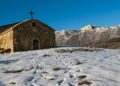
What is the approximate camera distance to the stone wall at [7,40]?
43.9 metres

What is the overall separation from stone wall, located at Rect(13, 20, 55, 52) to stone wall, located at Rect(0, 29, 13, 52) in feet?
2.65

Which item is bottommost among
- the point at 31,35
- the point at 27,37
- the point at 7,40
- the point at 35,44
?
the point at 35,44

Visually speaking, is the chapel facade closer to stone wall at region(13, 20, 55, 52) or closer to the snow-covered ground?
stone wall at region(13, 20, 55, 52)

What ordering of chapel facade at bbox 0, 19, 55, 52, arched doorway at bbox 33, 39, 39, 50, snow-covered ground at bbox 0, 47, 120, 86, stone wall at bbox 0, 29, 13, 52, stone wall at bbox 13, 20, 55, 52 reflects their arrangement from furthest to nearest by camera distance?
arched doorway at bbox 33, 39, 39, 50 → stone wall at bbox 13, 20, 55, 52 → stone wall at bbox 0, 29, 13, 52 → chapel facade at bbox 0, 19, 55, 52 → snow-covered ground at bbox 0, 47, 120, 86

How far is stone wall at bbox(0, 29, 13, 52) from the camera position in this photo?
4388 centimetres

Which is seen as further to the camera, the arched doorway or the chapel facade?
the arched doorway

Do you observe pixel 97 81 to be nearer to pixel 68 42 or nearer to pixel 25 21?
pixel 25 21

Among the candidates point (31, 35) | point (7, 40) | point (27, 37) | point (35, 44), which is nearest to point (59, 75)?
point (27, 37)

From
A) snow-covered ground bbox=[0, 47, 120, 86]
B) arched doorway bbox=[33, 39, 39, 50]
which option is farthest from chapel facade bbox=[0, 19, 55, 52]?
snow-covered ground bbox=[0, 47, 120, 86]

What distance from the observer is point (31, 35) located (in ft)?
150

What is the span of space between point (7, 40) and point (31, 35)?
388 cm

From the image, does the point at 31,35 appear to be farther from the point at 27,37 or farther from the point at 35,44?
the point at 35,44

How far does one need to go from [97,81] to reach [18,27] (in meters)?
29.6

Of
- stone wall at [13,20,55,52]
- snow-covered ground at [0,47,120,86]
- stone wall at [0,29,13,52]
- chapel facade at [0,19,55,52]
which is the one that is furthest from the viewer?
stone wall at [13,20,55,52]
